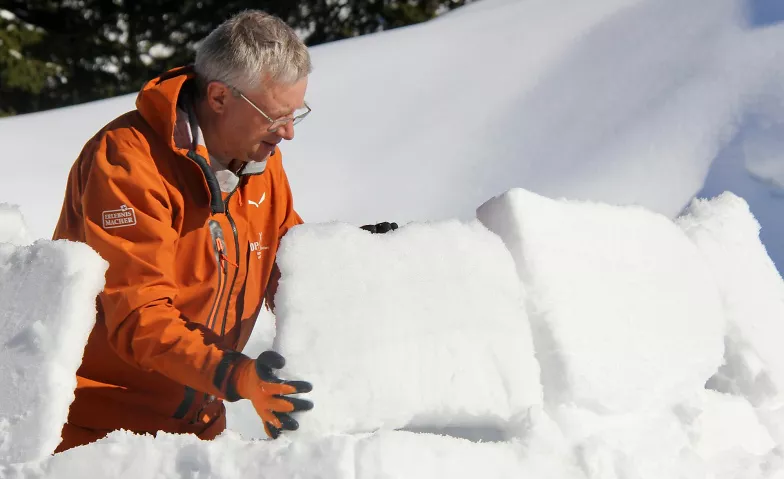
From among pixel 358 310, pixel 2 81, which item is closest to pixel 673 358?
pixel 358 310

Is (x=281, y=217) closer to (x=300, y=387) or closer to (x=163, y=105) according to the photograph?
(x=163, y=105)

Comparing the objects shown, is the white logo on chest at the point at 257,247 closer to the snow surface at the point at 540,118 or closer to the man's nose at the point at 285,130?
the man's nose at the point at 285,130

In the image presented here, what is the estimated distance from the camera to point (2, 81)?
29.2ft

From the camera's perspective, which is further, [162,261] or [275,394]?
[162,261]

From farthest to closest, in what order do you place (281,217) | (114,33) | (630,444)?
(114,33) → (281,217) → (630,444)

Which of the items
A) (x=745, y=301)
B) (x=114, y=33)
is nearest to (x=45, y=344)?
(x=745, y=301)

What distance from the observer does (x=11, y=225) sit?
69.4 inches

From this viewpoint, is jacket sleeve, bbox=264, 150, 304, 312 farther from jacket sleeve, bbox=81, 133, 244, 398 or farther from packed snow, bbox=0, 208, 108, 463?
packed snow, bbox=0, 208, 108, 463

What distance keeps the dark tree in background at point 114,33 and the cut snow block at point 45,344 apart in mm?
8406

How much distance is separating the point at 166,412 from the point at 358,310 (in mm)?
545

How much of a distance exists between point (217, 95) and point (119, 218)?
0.31 m

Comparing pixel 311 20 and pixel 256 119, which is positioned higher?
pixel 256 119

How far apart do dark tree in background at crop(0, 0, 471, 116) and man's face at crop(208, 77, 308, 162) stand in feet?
26.5

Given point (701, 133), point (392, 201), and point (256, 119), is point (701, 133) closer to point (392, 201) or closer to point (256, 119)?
point (392, 201)
